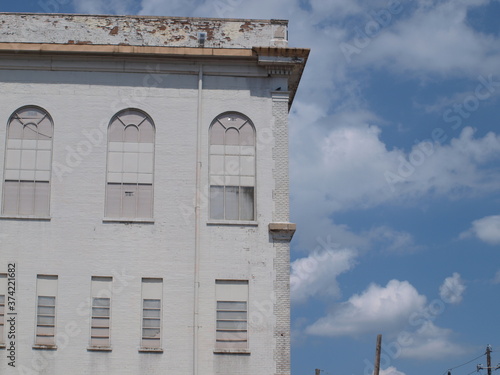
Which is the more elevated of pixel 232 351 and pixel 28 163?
pixel 28 163

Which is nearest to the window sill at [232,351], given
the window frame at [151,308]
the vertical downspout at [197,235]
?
the vertical downspout at [197,235]

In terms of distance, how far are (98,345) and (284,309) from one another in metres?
5.62

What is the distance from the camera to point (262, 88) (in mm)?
27375

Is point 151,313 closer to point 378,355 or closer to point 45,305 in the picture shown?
point 45,305

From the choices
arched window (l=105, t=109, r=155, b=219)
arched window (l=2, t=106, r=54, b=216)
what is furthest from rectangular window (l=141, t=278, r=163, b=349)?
arched window (l=2, t=106, r=54, b=216)

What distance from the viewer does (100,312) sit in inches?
990

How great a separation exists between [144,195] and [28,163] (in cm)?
376

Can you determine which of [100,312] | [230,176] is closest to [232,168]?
[230,176]

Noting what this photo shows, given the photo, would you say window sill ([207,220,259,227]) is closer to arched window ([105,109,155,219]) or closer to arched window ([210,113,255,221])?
arched window ([210,113,255,221])

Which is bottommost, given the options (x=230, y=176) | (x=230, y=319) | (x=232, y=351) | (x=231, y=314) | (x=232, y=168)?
(x=232, y=351)

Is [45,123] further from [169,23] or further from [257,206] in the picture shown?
[257,206]

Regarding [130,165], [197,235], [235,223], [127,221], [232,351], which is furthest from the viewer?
[130,165]

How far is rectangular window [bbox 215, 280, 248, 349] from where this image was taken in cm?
2516

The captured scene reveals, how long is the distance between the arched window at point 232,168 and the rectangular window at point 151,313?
2.81m
